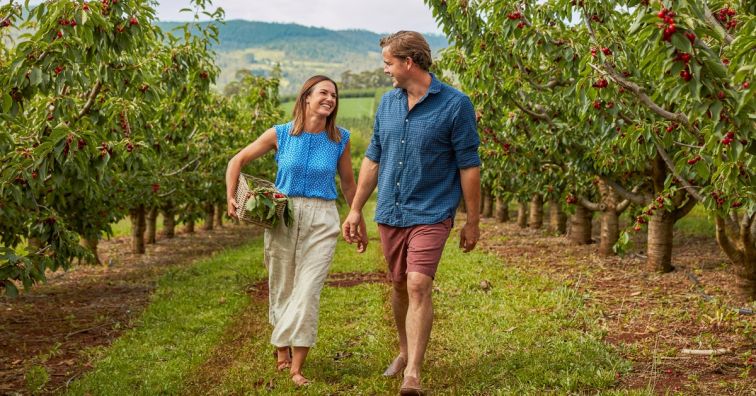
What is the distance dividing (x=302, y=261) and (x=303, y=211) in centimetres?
40

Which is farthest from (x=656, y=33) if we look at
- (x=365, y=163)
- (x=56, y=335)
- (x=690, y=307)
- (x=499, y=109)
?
(x=499, y=109)

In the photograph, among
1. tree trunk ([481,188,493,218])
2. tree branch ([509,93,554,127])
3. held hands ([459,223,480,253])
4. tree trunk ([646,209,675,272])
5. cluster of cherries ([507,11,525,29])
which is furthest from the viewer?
tree trunk ([481,188,493,218])

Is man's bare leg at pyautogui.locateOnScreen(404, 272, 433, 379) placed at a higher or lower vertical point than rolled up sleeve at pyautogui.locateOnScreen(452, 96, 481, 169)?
lower

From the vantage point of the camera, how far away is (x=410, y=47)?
5.46m

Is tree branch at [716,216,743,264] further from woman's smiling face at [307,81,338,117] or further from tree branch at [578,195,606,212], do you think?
tree branch at [578,195,606,212]

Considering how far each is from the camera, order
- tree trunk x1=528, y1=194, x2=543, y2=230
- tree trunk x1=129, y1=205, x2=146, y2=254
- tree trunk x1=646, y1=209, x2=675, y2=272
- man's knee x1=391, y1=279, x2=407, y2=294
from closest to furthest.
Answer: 1. man's knee x1=391, y1=279, x2=407, y2=294
2. tree trunk x1=646, y1=209, x2=675, y2=272
3. tree trunk x1=129, y1=205, x2=146, y2=254
4. tree trunk x1=528, y1=194, x2=543, y2=230

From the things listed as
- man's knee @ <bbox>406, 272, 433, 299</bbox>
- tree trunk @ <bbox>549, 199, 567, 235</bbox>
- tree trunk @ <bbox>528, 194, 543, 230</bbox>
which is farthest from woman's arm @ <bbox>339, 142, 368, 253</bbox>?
tree trunk @ <bbox>528, 194, 543, 230</bbox>

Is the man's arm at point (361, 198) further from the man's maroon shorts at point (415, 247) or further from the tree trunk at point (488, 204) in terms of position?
the tree trunk at point (488, 204)

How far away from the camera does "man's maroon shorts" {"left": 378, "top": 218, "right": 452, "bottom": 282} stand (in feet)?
17.8

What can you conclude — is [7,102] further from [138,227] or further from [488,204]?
[488,204]

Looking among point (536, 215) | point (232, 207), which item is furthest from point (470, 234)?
point (536, 215)

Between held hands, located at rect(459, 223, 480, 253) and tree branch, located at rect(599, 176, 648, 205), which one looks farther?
tree branch, located at rect(599, 176, 648, 205)

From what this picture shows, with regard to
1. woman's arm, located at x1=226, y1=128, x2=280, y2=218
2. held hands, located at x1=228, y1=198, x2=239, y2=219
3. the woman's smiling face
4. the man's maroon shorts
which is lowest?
the man's maroon shorts

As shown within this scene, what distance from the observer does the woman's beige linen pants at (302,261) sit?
6.00 m
